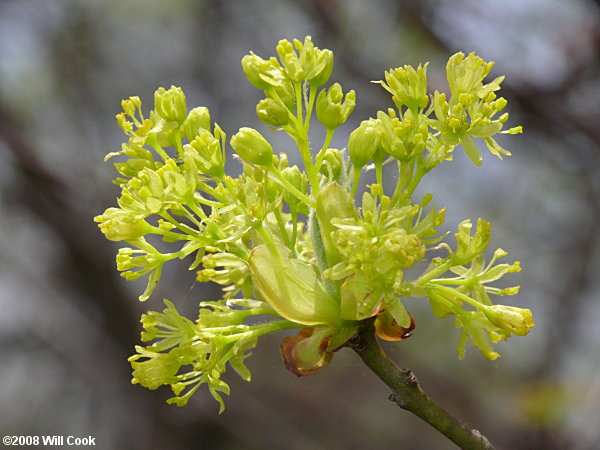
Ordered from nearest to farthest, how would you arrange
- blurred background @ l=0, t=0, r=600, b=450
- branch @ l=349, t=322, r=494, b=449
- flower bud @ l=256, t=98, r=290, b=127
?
branch @ l=349, t=322, r=494, b=449 < flower bud @ l=256, t=98, r=290, b=127 < blurred background @ l=0, t=0, r=600, b=450

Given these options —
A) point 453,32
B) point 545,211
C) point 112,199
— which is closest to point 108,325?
point 112,199

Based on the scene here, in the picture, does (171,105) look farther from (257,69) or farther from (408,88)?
(408,88)

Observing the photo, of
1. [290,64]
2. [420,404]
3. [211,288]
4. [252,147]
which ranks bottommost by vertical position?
[211,288]

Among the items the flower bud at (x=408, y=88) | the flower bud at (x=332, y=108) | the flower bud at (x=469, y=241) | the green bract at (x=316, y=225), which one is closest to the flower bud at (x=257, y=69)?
the green bract at (x=316, y=225)

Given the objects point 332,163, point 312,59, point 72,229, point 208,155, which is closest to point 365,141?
point 332,163

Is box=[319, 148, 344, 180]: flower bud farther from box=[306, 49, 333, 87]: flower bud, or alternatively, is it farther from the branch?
the branch

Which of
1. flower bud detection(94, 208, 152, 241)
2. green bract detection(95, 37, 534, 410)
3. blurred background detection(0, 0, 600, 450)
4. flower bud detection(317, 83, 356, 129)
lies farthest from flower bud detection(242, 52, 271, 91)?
blurred background detection(0, 0, 600, 450)
